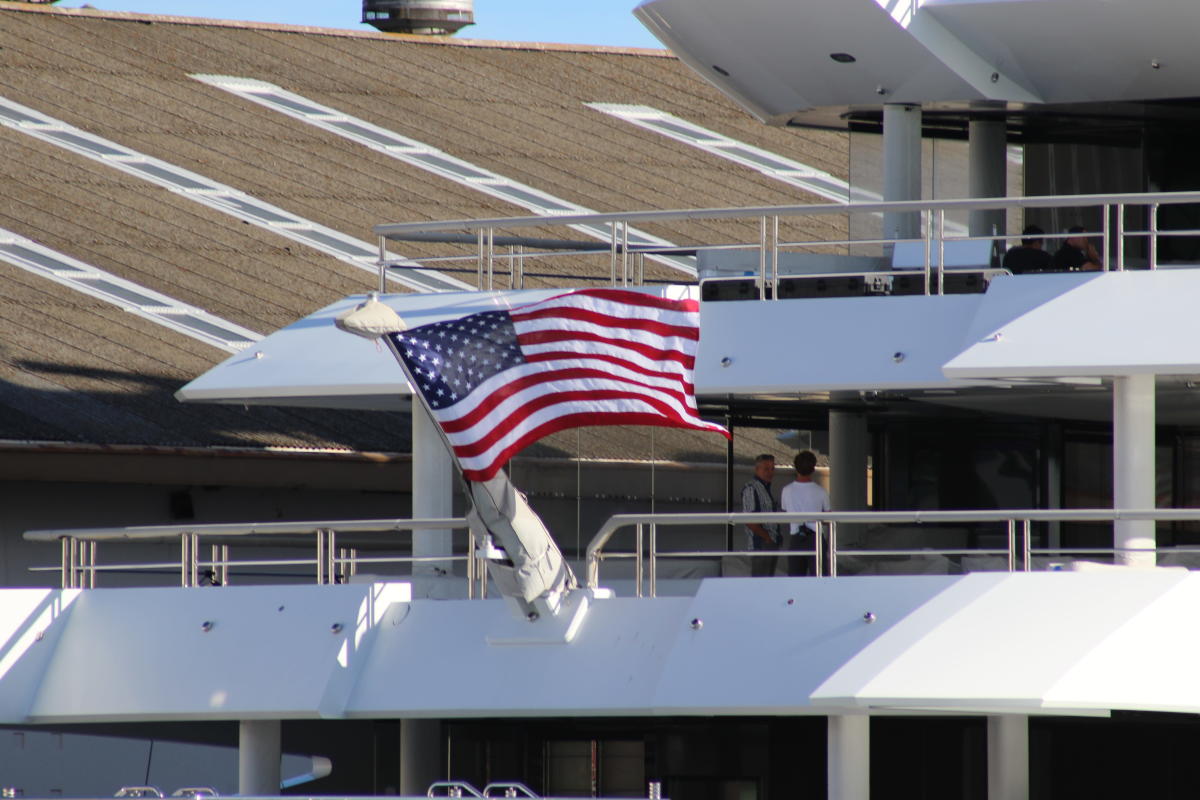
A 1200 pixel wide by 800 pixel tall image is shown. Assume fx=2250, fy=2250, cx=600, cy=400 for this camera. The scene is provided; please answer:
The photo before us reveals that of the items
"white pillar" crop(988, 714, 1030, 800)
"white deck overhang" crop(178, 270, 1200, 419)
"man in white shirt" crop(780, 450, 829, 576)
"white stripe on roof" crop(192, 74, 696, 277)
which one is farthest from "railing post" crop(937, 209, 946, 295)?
"white stripe on roof" crop(192, 74, 696, 277)

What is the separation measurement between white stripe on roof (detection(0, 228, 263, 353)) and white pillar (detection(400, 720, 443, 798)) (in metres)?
7.20

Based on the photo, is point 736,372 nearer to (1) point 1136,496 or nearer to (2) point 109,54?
(1) point 1136,496

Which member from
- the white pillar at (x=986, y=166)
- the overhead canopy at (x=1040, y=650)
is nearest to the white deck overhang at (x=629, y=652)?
the overhead canopy at (x=1040, y=650)

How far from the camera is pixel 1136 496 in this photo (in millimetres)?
16906

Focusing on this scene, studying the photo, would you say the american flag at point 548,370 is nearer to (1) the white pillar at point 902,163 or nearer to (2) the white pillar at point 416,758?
(2) the white pillar at point 416,758

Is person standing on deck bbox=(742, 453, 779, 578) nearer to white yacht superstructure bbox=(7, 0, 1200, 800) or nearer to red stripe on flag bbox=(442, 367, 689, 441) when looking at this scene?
white yacht superstructure bbox=(7, 0, 1200, 800)

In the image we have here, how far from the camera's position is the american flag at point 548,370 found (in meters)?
15.5

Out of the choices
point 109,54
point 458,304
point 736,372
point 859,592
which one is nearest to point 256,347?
point 458,304

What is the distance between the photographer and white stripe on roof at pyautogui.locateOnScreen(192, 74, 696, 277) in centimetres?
2945

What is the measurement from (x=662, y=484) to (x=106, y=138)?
10980mm

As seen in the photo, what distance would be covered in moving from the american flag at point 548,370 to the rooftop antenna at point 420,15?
84.9 feet

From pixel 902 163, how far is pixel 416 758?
759 cm

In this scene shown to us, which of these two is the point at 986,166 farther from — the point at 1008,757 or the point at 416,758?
the point at 416,758

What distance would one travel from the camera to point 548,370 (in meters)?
15.6
